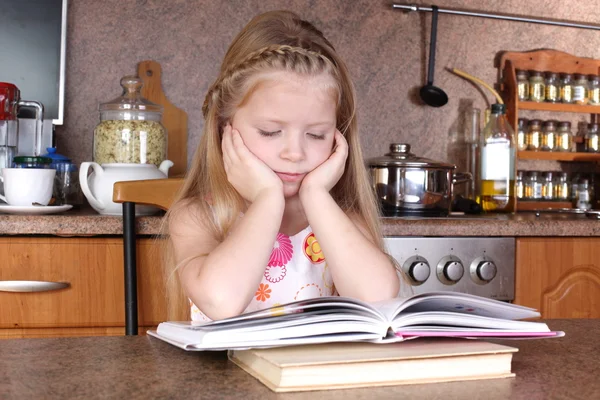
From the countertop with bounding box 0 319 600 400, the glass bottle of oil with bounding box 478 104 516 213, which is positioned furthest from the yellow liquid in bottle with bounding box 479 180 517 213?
the countertop with bounding box 0 319 600 400

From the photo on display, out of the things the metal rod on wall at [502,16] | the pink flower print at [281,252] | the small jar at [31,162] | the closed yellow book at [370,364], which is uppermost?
the metal rod on wall at [502,16]

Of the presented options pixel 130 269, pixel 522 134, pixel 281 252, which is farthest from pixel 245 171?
pixel 522 134

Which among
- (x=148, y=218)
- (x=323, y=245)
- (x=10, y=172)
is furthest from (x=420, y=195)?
(x=10, y=172)

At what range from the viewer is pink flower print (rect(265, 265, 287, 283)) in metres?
1.21

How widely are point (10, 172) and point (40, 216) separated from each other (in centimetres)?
14

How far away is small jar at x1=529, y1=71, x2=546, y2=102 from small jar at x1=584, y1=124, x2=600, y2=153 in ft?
0.67

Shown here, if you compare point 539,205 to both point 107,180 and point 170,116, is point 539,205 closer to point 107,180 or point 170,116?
point 170,116

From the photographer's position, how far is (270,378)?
0.53 meters

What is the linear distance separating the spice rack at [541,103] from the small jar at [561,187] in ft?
0.07

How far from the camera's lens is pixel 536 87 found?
7.52 ft

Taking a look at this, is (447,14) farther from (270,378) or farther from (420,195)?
(270,378)

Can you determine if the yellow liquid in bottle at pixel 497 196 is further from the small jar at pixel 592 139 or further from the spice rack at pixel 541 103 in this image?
the small jar at pixel 592 139

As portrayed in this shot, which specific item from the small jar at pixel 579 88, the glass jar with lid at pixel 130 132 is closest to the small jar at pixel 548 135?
the small jar at pixel 579 88

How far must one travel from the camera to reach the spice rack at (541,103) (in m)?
2.28
